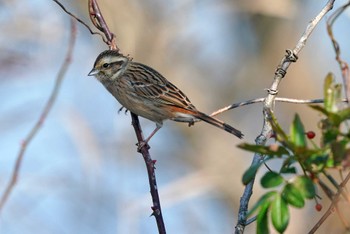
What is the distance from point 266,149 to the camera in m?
2.13

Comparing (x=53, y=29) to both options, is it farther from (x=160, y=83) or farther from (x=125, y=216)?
(x=160, y=83)

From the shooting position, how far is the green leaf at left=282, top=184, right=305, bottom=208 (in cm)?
207

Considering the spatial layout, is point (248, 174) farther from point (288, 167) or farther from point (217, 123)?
point (217, 123)

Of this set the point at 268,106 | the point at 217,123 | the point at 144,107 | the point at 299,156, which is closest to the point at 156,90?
the point at 144,107

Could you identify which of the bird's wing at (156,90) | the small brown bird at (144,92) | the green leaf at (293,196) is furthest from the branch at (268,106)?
the bird's wing at (156,90)

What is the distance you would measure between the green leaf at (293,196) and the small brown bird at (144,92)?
396 cm

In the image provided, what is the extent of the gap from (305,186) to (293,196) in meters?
0.05

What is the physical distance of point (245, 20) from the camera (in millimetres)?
15000

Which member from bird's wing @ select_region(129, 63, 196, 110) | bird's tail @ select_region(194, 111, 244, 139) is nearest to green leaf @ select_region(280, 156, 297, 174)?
bird's tail @ select_region(194, 111, 244, 139)

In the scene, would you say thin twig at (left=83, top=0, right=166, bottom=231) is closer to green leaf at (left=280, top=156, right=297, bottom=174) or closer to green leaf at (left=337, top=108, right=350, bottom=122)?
green leaf at (left=280, top=156, right=297, bottom=174)

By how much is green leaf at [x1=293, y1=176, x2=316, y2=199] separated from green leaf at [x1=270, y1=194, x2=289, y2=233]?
6cm

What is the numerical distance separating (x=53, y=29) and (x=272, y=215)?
10.7 m

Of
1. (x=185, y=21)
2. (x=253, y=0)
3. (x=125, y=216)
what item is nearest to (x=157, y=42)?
(x=185, y=21)

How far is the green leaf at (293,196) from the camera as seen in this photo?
6.80 feet
